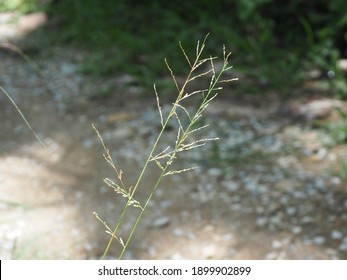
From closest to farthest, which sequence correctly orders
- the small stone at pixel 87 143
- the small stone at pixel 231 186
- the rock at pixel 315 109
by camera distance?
the small stone at pixel 231 186, the rock at pixel 315 109, the small stone at pixel 87 143

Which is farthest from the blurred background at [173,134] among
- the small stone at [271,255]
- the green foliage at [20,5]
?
the green foliage at [20,5]

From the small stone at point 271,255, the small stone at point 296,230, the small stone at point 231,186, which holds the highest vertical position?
the small stone at point 271,255

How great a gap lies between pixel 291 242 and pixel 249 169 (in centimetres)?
73

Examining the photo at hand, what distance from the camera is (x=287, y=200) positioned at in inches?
120

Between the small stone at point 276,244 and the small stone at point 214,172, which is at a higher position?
the small stone at point 276,244

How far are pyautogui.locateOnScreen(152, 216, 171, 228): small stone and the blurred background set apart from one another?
11 mm

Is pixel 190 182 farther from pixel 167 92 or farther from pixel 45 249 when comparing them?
pixel 167 92

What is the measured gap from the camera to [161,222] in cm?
304

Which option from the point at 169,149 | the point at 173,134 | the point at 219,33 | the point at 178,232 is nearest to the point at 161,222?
the point at 178,232

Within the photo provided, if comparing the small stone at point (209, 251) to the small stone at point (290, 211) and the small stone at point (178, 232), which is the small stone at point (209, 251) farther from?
the small stone at point (290, 211)

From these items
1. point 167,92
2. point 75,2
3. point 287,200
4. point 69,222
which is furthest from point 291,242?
point 75,2

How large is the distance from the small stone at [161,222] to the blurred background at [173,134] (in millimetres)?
11

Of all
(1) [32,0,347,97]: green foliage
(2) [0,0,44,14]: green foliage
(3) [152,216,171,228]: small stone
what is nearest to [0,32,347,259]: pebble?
(3) [152,216,171,228]: small stone

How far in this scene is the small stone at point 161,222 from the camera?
3.01 meters
